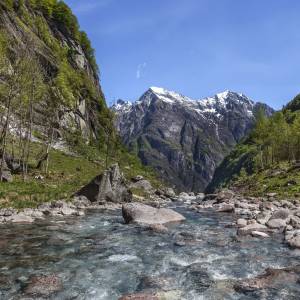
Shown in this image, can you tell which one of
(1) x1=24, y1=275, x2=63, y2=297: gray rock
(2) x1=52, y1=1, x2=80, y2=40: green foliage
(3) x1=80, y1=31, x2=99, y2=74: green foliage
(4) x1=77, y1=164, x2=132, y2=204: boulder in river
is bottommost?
(1) x1=24, y1=275, x2=63, y2=297: gray rock

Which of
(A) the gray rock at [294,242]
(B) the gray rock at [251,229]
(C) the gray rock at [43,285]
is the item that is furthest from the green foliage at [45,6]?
(C) the gray rock at [43,285]

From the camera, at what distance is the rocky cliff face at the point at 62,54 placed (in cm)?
9884

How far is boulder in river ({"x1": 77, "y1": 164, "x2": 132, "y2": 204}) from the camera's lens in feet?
148

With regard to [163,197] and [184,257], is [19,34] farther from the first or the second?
[184,257]

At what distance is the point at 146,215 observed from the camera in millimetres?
30797

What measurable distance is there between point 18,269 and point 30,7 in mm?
136361

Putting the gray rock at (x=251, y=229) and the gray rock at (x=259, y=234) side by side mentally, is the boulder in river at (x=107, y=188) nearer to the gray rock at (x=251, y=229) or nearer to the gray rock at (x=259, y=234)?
the gray rock at (x=251, y=229)

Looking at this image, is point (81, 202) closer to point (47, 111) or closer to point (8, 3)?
point (47, 111)

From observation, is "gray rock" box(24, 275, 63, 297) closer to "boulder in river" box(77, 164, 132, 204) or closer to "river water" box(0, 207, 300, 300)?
"river water" box(0, 207, 300, 300)

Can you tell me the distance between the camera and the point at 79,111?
122250 millimetres

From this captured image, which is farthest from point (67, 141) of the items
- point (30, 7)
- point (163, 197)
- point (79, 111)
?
point (30, 7)

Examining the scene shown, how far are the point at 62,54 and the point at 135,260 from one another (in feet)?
389

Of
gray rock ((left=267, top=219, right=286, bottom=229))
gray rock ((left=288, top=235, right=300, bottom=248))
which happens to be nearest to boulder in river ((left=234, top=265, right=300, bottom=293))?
gray rock ((left=288, top=235, right=300, bottom=248))

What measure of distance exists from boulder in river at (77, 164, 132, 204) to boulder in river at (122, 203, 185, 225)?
12.8 meters
